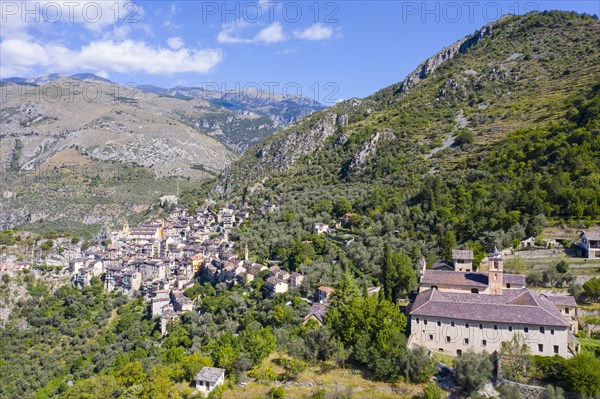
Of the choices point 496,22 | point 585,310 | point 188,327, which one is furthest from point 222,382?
point 496,22

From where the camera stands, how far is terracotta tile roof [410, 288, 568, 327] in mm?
24359

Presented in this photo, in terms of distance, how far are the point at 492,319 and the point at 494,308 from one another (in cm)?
100

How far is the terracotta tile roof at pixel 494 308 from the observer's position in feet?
79.9

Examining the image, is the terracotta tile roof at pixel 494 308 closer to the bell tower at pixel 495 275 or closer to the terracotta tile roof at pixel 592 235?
the bell tower at pixel 495 275

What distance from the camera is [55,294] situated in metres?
56.8

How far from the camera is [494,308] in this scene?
2569 cm

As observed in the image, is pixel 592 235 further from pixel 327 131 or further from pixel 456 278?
pixel 327 131

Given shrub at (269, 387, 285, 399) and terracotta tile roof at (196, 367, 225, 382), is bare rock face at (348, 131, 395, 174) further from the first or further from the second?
shrub at (269, 387, 285, 399)

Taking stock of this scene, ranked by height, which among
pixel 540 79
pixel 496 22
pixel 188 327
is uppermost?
pixel 496 22

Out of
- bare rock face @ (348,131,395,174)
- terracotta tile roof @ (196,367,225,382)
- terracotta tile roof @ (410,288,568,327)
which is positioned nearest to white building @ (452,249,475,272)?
terracotta tile roof @ (410,288,568,327)

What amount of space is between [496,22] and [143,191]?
400 ft

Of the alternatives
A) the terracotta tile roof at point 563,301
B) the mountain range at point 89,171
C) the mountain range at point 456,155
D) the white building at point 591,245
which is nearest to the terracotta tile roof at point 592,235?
the white building at point 591,245

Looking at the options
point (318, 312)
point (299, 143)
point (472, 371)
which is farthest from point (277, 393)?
point (299, 143)

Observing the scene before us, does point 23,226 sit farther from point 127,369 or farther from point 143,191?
point 127,369
